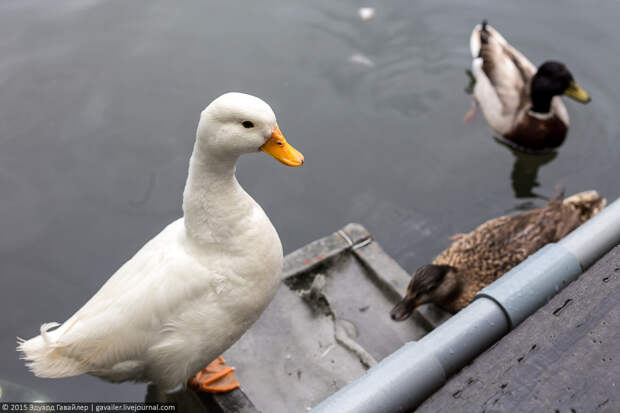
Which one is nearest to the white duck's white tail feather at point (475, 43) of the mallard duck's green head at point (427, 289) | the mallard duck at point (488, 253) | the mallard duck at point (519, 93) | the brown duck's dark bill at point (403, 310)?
the mallard duck at point (519, 93)

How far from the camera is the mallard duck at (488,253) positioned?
138 inches

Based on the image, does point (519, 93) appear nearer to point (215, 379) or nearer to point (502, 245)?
point (502, 245)

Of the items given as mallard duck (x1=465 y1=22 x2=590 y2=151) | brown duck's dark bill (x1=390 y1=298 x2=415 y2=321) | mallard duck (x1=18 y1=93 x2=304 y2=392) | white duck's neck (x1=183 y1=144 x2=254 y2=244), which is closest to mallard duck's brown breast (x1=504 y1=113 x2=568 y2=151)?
mallard duck (x1=465 y1=22 x2=590 y2=151)

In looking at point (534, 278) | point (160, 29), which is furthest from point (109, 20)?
point (534, 278)

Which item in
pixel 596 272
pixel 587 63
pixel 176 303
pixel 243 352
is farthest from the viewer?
pixel 587 63

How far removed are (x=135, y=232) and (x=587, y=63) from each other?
473 cm

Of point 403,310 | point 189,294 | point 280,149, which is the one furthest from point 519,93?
point 189,294

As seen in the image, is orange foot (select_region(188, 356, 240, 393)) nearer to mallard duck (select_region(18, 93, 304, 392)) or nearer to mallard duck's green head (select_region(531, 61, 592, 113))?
mallard duck (select_region(18, 93, 304, 392))

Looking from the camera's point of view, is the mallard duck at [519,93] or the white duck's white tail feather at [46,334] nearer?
→ the white duck's white tail feather at [46,334]

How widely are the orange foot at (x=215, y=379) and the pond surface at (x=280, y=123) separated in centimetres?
70

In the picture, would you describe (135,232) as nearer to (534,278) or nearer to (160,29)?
(160,29)

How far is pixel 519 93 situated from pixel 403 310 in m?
3.19

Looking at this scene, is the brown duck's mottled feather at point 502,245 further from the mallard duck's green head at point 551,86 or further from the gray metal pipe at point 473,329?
the gray metal pipe at point 473,329

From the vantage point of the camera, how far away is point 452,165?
16.7 ft
